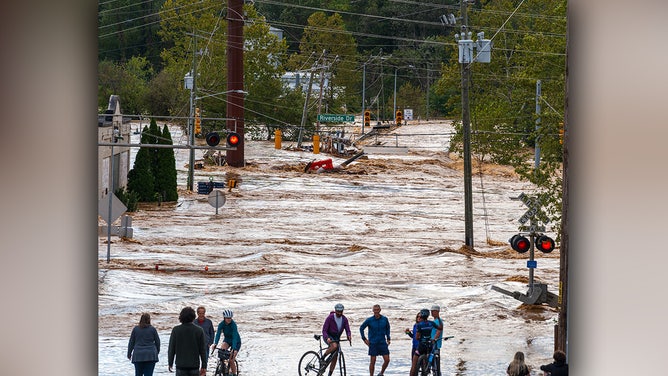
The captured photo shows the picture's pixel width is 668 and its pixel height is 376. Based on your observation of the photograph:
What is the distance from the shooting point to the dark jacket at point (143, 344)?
1268 centimetres

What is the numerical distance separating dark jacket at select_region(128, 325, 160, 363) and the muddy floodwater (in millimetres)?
4004

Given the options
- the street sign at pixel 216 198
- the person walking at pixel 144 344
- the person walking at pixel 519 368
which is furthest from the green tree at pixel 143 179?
the person walking at pixel 519 368

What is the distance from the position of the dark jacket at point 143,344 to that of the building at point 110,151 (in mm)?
27957

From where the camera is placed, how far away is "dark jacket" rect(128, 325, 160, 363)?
41.6 ft

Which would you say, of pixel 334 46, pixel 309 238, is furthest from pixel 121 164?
pixel 334 46

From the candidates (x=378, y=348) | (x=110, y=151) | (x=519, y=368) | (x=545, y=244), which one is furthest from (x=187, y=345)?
(x=110, y=151)

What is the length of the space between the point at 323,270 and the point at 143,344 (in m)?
21.3

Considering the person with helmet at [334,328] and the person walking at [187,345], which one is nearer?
the person walking at [187,345]

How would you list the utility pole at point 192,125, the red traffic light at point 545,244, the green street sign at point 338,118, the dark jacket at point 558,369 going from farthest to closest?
the green street sign at point 338,118 → the utility pole at point 192,125 → the red traffic light at point 545,244 → the dark jacket at point 558,369

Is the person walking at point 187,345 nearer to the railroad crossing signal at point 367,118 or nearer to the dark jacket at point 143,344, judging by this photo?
the dark jacket at point 143,344
